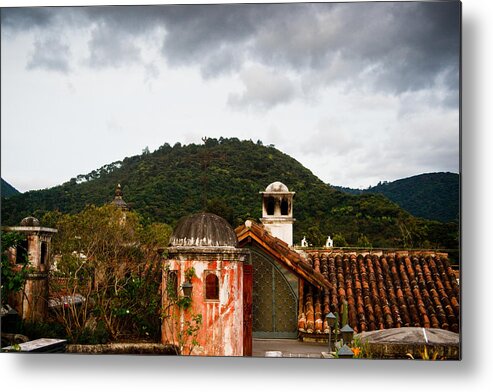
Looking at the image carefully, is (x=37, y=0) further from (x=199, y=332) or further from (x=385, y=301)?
(x=385, y=301)

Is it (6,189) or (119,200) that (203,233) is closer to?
(6,189)

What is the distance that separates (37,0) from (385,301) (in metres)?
4.52

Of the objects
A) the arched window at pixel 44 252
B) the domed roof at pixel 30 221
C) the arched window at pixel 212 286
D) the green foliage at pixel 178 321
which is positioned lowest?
the green foliage at pixel 178 321

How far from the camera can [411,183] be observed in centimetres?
713

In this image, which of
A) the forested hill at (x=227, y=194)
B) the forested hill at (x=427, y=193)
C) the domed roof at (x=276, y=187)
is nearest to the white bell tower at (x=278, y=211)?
the domed roof at (x=276, y=187)

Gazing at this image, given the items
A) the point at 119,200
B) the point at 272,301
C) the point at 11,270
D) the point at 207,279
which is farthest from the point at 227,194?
the point at 11,270

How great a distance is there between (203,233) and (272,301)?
1198mm

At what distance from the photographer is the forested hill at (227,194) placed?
7.84 metres

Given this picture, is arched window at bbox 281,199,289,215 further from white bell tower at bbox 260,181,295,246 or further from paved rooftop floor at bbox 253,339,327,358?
paved rooftop floor at bbox 253,339,327,358

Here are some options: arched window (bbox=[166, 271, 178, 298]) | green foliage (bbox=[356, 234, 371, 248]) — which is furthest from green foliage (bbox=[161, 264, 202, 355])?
green foliage (bbox=[356, 234, 371, 248])

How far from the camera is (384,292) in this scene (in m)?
7.54

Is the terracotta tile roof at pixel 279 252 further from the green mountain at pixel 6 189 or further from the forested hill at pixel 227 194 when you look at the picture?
the green mountain at pixel 6 189

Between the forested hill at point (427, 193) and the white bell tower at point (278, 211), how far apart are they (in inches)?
30.4

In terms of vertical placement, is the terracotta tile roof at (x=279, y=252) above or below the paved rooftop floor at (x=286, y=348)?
above
